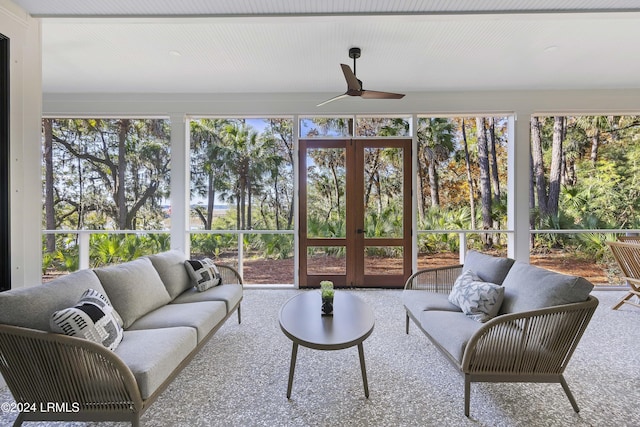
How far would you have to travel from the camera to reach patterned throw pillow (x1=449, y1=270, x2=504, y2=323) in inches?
80.7

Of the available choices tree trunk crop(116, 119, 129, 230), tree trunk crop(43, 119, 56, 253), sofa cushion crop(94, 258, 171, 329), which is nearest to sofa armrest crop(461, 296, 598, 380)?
sofa cushion crop(94, 258, 171, 329)

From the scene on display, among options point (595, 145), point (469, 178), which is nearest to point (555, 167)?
point (595, 145)

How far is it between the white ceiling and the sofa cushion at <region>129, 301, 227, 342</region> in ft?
8.27

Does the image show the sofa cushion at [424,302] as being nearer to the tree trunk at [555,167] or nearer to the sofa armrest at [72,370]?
the sofa armrest at [72,370]

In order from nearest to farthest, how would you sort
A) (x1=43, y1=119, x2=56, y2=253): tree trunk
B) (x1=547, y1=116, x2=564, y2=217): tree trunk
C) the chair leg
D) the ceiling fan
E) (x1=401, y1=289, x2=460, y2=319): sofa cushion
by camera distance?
(x1=401, y1=289, x2=460, y2=319): sofa cushion → the ceiling fan → the chair leg → (x1=43, y1=119, x2=56, y2=253): tree trunk → (x1=547, y1=116, x2=564, y2=217): tree trunk

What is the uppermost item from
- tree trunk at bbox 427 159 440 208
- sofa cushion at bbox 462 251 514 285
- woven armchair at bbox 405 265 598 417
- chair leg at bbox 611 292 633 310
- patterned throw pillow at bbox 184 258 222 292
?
tree trunk at bbox 427 159 440 208

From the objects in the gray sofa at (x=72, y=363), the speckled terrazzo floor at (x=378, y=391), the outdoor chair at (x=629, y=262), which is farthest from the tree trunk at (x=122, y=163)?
the outdoor chair at (x=629, y=262)

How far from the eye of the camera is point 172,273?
8.73 feet

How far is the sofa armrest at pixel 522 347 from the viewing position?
1638 millimetres

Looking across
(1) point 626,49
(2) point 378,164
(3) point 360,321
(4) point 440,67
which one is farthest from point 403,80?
(3) point 360,321

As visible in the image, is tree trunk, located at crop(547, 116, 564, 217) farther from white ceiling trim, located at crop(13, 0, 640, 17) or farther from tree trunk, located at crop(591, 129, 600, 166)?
white ceiling trim, located at crop(13, 0, 640, 17)

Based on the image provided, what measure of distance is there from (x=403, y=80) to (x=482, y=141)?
338 centimetres

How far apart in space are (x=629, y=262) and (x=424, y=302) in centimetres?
291

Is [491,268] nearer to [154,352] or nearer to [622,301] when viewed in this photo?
[622,301]
